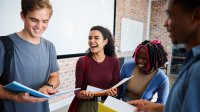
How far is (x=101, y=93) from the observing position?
1.64 metres

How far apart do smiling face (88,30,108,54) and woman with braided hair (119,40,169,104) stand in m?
0.35

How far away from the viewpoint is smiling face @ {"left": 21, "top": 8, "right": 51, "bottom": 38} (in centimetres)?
127

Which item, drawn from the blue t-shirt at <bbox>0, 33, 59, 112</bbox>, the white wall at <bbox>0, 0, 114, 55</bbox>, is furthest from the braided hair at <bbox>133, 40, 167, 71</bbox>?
the white wall at <bbox>0, 0, 114, 55</bbox>

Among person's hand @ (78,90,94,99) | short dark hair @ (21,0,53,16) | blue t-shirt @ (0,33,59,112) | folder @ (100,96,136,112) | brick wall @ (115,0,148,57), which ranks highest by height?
brick wall @ (115,0,148,57)

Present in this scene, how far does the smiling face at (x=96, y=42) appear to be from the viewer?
1872 millimetres

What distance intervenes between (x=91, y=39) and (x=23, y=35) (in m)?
0.74

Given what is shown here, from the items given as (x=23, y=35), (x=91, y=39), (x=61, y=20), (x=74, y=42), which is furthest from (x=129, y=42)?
(x=23, y=35)

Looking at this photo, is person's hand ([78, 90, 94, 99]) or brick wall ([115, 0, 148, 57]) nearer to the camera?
person's hand ([78, 90, 94, 99])

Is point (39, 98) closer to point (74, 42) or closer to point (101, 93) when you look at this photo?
point (101, 93)

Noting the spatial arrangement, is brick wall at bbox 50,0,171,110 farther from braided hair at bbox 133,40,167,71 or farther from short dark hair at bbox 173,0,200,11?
short dark hair at bbox 173,0,200,11

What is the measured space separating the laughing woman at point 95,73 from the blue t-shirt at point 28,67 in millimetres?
380

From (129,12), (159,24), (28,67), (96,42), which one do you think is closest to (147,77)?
(96,42)

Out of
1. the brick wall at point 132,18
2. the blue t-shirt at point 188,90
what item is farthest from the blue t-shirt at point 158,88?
the brick wall at point 132,18

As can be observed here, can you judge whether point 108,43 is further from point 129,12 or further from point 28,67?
point 129,12
